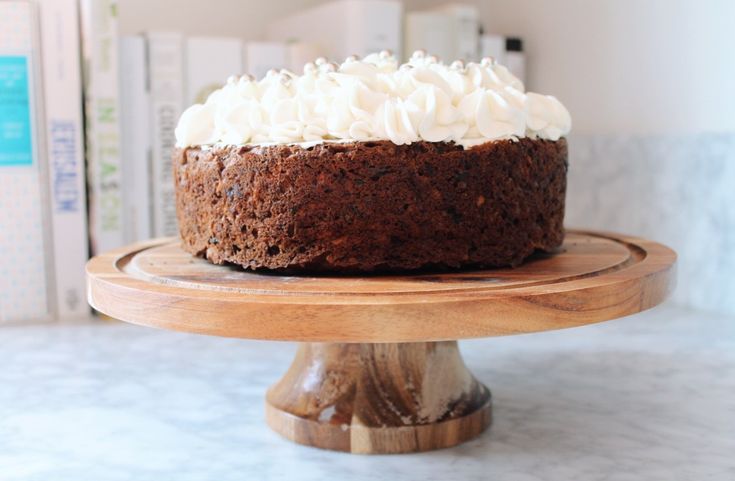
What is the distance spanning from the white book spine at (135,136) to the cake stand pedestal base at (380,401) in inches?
27.4

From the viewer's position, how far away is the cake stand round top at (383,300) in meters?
0.63

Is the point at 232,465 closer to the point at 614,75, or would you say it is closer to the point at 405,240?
the point at 405,240

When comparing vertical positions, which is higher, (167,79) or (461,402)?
(167,79)

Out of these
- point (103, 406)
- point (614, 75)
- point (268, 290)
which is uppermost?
point (614, 75)

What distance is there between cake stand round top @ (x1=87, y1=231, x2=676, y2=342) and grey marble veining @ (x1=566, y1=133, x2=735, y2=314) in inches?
24.7

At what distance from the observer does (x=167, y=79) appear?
4.89 ft

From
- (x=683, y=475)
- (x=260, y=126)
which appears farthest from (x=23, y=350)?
(x=683, y=475)

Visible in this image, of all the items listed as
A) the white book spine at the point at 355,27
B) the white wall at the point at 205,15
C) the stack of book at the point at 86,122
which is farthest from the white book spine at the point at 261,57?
the white wall at the point at 205,15

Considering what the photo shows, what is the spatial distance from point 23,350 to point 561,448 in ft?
2.90

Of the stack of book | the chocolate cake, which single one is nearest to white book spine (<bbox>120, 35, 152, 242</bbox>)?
the stack of book

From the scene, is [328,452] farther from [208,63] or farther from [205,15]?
[205,15]

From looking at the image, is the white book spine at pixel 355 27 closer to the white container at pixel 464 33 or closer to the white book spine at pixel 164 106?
the white container at pixel 464 33

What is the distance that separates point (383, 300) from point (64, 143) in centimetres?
95

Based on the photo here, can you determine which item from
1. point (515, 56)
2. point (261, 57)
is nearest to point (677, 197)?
point (515, 56)
